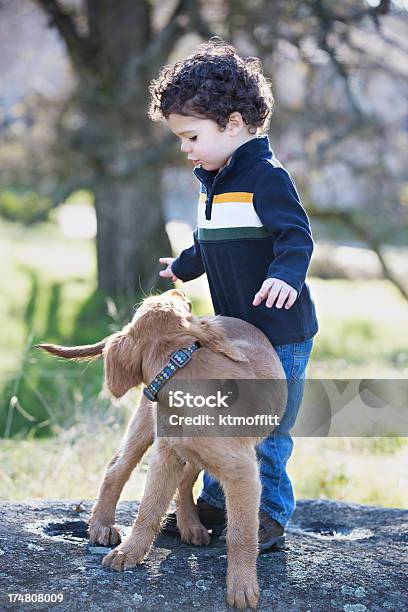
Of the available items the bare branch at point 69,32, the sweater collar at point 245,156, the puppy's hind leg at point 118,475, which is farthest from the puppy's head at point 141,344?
the bare branch at point 69,32

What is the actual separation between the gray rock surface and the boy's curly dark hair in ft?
5.56

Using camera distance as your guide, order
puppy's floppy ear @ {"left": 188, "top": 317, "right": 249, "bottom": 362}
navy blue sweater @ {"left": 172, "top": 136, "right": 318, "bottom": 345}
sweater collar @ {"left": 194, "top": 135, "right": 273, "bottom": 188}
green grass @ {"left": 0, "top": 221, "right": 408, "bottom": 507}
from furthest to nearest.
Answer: green grass @ {"left": 0, "top": 221, "right": 408, "bottom": 507}, sweater collar @ {"left": 194, "top": 135, "right": 273, "bottom": 188}, navy blue sweater @ {"left": 172, "top": 136, "right": 318, "bottom": 345}, puppy's floppy ear @ {"left": 188, "top": 317, "right": 249, "bottom": 362}

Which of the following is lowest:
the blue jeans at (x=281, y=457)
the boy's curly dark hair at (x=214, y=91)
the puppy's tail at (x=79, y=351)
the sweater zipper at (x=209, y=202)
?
the blue jeans at (x=281, y=457)

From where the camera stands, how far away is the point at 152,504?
Result: 302 cm

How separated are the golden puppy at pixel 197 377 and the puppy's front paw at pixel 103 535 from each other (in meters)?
0.26

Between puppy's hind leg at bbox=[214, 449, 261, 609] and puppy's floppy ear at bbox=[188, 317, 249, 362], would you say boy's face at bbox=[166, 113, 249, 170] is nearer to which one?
puppy's floppy ear at bbox=[188, 317, 249, 362]

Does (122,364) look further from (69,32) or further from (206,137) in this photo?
(69,32)

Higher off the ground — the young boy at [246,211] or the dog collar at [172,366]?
the young boy at [246,211]

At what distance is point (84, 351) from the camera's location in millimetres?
3314

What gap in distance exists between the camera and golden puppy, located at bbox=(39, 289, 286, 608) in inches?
112

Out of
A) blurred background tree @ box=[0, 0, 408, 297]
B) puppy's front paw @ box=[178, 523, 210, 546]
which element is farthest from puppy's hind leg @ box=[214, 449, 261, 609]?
blurred background tree @ box=[0, 0, 408, 297]

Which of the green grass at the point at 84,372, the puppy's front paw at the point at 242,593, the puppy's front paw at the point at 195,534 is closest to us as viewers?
the puppy's front paw at the point at 242,593

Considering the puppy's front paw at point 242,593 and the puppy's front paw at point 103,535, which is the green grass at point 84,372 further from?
the puppy's front paw at point 242,593

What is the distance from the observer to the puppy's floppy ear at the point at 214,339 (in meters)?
2.96
